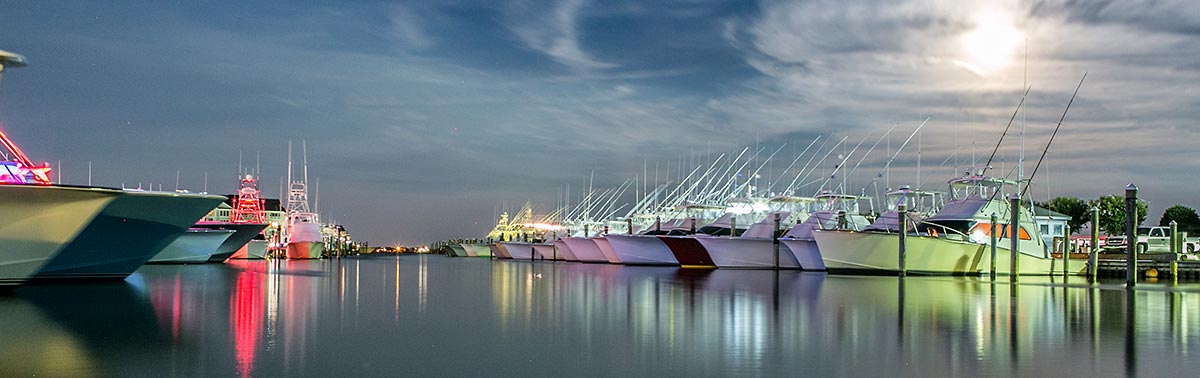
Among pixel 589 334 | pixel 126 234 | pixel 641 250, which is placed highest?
pixel 126 234

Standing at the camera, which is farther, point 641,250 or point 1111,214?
point 1111,214

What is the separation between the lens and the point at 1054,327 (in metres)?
18.0

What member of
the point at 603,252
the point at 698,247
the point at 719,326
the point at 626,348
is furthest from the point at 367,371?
the point at 603,252

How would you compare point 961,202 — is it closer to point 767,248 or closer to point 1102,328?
point 767,248

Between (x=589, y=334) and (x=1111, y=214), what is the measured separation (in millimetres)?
91538

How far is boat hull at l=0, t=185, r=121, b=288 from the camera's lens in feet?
80.6

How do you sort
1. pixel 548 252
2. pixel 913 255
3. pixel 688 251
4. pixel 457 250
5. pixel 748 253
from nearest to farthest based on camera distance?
1. pixel 913 255
2. pixel 748 253
3. pixel 688 251
4. pixel 548 252
5. pixel 457 250

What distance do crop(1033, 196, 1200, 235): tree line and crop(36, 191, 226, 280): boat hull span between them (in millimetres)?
81057

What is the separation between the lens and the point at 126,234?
100 feet

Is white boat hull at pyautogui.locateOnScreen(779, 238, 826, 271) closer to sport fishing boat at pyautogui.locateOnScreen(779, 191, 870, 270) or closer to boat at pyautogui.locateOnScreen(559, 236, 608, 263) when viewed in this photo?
sport fishing boat at pyautogui.locateOnScreen(779, 191, 870, 270)

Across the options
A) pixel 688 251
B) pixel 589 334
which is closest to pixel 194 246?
pixel 688 251

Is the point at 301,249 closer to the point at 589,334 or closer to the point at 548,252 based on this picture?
the point at 548,252

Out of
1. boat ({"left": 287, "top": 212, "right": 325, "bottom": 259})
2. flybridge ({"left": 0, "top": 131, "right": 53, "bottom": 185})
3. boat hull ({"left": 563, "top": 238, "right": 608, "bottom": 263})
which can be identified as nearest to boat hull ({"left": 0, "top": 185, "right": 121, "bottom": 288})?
flybridge ({"left": 0, "top": 131, "right": 53, "bottom": 185})

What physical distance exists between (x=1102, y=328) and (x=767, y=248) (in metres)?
36.6
